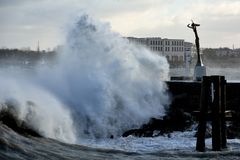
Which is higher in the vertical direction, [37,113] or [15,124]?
[37,113]

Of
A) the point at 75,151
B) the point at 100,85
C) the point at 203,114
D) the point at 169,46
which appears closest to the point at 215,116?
the point at 203,114

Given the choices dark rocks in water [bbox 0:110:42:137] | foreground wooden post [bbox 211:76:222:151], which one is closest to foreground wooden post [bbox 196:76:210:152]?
foreground wooden post [bbox 211:76:222:151]

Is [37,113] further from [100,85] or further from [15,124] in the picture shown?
[100,85]

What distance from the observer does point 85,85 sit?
21500mm

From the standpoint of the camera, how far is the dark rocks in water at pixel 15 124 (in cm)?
1271

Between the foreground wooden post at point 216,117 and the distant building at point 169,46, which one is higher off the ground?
the distant building at point 169,46

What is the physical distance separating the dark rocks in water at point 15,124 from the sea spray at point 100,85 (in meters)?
1.98

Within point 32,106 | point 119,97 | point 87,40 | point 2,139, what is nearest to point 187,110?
point 119,97

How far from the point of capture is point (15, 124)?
508 inches

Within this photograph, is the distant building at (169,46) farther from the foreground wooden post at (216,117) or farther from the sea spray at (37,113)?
the foreground wooden post at (216,117)

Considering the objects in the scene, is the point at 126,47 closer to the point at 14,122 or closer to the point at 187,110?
the point at 187,110

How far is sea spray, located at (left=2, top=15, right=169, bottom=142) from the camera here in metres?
18.4

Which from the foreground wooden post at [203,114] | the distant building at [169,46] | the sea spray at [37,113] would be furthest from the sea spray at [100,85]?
the distant building at [169,46]

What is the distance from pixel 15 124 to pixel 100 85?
874 centimetres
